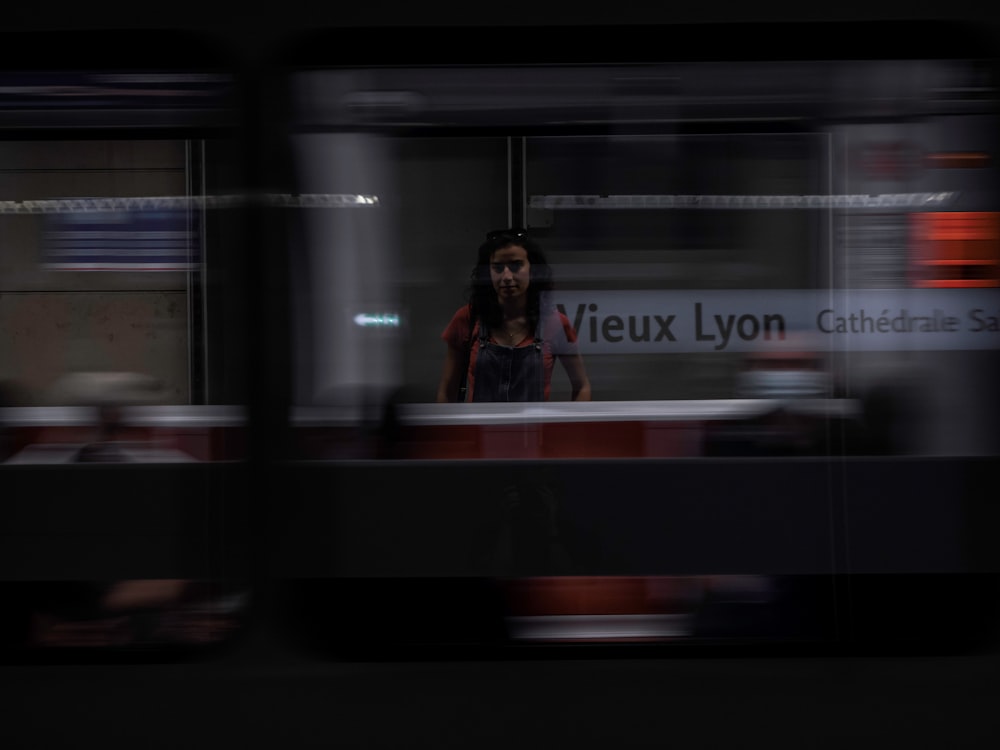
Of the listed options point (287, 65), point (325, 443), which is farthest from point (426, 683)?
point (287, 65)

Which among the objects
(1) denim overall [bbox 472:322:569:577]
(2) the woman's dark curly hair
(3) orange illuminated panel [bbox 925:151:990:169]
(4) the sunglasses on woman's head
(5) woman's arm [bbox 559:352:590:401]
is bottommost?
(1) denim overall [bbox 472:322:569:577]

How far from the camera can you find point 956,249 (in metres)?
3.06

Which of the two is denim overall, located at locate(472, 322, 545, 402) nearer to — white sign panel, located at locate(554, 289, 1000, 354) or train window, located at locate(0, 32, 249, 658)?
white sign panel, located at locate(554, 289, 1000, 354)

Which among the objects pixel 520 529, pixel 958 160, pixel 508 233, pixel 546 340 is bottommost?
pixel 520 529

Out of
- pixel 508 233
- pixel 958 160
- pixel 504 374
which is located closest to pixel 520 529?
pixel 504 374

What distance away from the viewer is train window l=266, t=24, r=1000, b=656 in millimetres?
3051

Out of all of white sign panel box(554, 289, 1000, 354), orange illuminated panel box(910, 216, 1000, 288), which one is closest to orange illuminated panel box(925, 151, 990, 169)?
orange illuminated panel box(910, 216, 1000, 288)

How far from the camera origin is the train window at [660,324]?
305cm

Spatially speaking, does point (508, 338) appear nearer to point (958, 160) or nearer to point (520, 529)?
point (520, 529)

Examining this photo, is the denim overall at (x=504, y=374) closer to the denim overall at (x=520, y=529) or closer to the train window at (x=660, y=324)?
the train window at (x=660, y=324)

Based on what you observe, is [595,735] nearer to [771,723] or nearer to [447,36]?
[771,723]

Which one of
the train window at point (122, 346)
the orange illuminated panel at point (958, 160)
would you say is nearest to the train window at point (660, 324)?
the orange illuminated panel at point (958, 160)

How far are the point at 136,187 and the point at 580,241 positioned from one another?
114cm

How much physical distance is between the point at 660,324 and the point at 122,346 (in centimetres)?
137
